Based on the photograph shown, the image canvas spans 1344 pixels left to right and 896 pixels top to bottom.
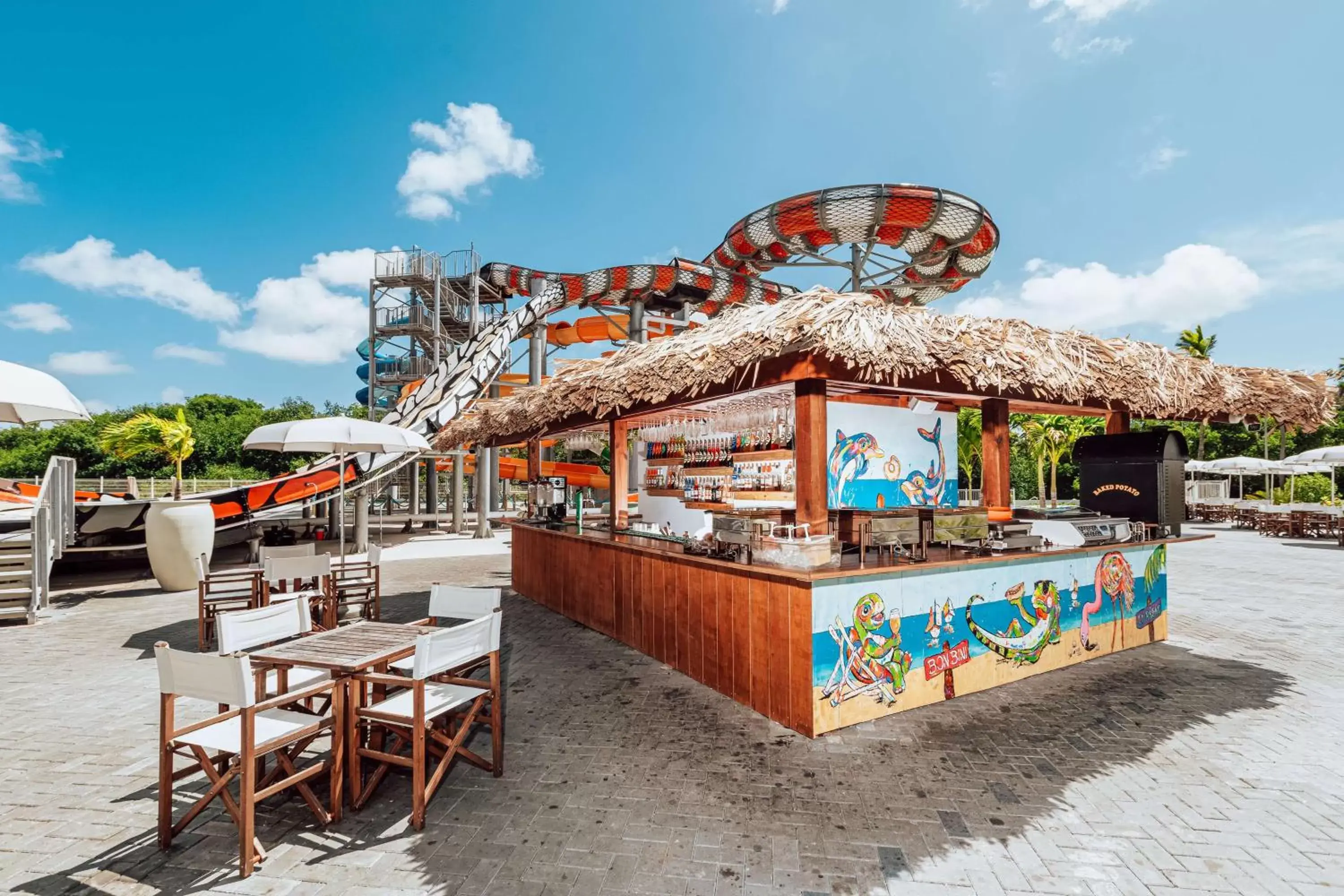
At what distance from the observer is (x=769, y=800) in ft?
10.9

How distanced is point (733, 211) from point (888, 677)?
10.0m

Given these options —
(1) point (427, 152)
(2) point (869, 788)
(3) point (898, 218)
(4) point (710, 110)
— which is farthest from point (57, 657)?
(1) point (427, 152)

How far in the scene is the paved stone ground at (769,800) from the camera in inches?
106

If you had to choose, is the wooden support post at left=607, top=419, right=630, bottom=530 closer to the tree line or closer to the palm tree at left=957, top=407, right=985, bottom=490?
the palm tree at left=957, top=407, right=985, bottom=490

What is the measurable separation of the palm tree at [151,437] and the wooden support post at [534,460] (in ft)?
27.2

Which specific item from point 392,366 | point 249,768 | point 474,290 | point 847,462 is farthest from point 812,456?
point 392,366

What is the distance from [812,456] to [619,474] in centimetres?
312

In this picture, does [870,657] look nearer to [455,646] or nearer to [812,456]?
[812,456]

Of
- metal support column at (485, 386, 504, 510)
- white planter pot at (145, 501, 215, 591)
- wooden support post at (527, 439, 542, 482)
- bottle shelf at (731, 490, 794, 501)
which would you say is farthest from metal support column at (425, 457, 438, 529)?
bottle shelf at (731, 490, 794, 501)

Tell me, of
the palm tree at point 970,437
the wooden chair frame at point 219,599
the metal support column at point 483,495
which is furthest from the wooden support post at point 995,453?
the palm tree at point 970,437

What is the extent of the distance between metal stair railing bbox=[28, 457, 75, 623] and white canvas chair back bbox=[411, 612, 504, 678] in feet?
25.9

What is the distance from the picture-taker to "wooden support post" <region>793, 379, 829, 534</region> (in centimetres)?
438

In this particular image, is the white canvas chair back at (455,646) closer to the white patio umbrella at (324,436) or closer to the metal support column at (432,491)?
the white patio umbrella at (324,436)

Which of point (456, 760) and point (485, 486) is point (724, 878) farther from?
point (485, 486)
